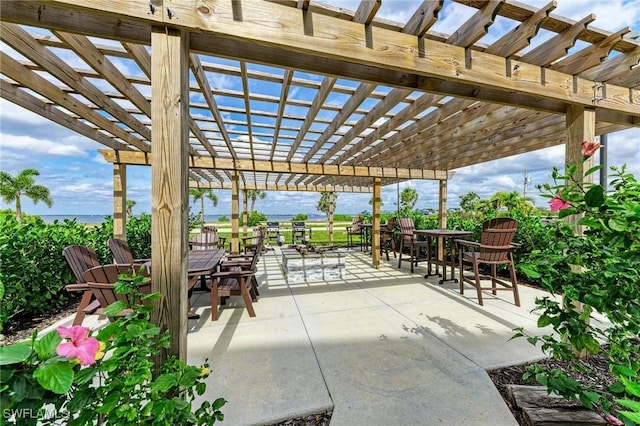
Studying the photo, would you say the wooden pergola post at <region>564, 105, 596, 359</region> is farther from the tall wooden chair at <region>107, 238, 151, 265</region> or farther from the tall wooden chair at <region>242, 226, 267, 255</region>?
the tall wooden chair at <region>107, 238, 151, 265</region>

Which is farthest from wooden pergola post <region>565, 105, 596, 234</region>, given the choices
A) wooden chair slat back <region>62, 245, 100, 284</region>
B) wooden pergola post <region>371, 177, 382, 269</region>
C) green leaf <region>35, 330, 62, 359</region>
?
wooden chair slat back <region>62, 245, 100, 284</region>

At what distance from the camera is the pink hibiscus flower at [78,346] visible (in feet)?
2.27

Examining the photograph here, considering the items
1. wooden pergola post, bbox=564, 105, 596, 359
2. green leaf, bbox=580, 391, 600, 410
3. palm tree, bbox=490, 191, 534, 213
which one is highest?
wooden pergola post, bbox=564, 105, 596, 359

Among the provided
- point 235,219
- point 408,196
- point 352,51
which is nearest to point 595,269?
point 352,51

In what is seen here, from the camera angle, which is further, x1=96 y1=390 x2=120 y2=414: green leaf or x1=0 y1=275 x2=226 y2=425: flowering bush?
x1=96 y1=390 x2=120 y2=414: green leaf

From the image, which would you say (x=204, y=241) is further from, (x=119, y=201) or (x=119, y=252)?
(x=119, y=252)

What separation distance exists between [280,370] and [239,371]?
1.06 ft

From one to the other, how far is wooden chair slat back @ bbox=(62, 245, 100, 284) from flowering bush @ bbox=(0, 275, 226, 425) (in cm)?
224

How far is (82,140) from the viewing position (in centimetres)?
396

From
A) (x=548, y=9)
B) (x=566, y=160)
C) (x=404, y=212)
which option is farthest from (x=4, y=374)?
(x=404, y=212)

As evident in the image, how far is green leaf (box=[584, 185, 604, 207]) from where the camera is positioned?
1146 millimetres

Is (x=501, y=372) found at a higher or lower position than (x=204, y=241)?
lower

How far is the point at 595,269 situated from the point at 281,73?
8.88 ft

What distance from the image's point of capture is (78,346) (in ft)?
2.35
